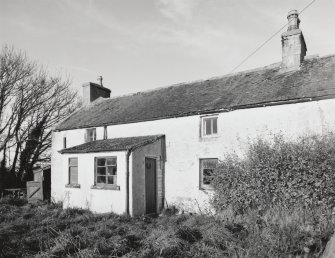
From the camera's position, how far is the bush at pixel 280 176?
10.7m

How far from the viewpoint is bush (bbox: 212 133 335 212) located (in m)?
10.7

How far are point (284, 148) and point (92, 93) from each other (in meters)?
17.8

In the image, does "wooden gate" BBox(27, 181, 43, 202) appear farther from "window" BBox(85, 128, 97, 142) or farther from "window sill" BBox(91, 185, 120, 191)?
"window sill" BBox(91, 185, 120, 191)

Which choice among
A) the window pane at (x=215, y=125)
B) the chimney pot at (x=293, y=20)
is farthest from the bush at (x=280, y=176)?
the chimney pot at (x=293, y=20)

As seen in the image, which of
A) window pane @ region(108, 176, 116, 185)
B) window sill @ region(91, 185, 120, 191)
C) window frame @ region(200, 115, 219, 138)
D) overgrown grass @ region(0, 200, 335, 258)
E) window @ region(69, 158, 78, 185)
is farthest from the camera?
window @ region(69, 158, 78, 185)

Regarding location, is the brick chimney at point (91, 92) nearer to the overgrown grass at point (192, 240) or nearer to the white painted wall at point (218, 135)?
the white painted wall at point (218, 135)

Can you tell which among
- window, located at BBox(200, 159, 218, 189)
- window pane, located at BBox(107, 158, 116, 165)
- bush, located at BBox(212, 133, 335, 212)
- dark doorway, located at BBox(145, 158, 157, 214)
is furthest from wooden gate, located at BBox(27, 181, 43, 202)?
bush, located at BBox(212, 133, 335, 212)

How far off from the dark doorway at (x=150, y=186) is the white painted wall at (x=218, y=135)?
734 millimetres

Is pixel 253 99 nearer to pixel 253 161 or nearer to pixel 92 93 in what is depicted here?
pixel 253 161

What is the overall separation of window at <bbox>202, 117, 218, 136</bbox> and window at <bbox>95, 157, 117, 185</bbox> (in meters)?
4.99

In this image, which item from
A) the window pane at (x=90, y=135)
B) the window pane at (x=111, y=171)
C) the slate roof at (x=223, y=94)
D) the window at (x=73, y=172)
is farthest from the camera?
the window pane at (x=90, y=135)

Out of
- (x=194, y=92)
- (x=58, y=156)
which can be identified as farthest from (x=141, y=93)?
(x=58, y=156)

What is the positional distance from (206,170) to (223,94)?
4321 millimetres

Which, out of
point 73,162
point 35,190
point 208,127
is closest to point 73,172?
point 73,162
